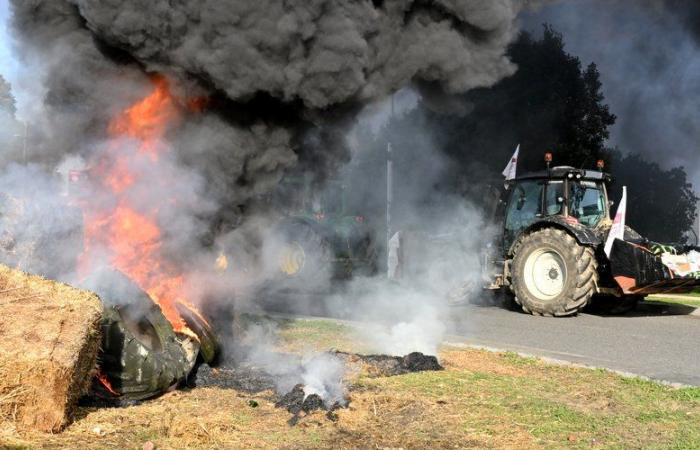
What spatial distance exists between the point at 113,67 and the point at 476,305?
28.6 ft

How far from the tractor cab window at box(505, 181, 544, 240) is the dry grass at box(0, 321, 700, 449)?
6098 mm

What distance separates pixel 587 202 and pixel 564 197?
1.73 feet

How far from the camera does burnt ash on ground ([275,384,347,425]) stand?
482cm

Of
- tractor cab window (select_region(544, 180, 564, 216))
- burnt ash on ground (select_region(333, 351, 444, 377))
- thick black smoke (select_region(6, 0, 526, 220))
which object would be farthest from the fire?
tractor cab window (select_region(544, 180, 564, 216))

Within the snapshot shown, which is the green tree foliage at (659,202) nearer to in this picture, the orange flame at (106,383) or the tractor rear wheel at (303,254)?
the tractor rear wheel at (303,254)

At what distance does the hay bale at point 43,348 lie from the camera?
4.12 meters

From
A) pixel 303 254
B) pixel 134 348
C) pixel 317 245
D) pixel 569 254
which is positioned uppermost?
pixel 317 245

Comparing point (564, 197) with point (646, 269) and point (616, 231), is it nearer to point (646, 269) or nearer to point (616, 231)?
point (616, 231)

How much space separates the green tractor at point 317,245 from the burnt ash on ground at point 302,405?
9.35 m

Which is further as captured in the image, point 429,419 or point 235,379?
point 235,379

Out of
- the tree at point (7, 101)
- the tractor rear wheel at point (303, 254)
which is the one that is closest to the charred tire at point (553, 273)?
the tractor rear wheel at point (303, 254)

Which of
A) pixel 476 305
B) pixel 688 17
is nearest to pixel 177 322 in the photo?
pixel 476 305

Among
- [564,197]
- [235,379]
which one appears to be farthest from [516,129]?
[235,379]

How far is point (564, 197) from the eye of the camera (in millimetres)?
11531
